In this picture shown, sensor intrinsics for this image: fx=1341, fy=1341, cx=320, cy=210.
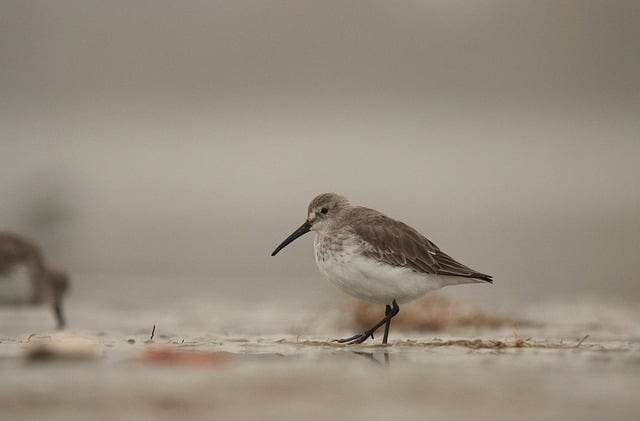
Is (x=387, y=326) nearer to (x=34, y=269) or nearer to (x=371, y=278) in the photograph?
(x=371, y=278)

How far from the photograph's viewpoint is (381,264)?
8164 mm

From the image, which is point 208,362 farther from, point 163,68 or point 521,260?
point 163,68

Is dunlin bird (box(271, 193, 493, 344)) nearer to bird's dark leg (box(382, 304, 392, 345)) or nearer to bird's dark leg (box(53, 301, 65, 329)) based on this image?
bird's dark leg (box(382, 304, 392, 345))

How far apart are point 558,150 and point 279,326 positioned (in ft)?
62.8

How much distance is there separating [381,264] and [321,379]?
2.29 m

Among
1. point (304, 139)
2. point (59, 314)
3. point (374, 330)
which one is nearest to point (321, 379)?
point (374, 330)

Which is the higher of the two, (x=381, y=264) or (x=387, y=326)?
(x=381, y=264)

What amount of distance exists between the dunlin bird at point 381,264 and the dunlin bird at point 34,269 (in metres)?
3.16

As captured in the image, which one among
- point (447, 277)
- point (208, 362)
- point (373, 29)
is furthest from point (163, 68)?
point (208, 362)

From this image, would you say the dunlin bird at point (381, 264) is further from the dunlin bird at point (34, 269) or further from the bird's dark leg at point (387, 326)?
the dunlin bird at point (34, 269)

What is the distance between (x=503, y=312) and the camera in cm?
1079

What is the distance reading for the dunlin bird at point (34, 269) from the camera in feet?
35.6

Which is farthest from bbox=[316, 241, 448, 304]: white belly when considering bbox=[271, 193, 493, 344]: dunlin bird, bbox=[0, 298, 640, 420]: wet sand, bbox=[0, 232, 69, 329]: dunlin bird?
bbox=[0, 232, 69, 329]: dunlin bird

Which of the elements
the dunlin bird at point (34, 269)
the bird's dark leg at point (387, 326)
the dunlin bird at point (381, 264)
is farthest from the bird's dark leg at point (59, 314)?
the bird's dark leg at point (387, 326)
